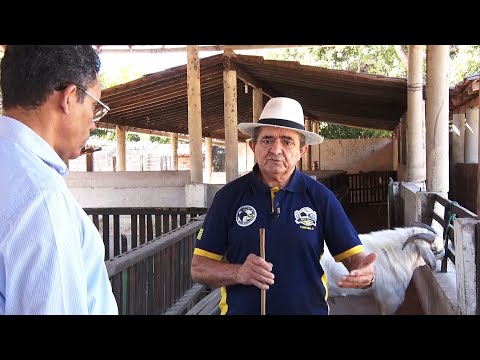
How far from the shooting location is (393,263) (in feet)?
19.0

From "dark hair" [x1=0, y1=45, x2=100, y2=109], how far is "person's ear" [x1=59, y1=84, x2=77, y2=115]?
0.04ft

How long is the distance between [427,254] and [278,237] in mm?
3471

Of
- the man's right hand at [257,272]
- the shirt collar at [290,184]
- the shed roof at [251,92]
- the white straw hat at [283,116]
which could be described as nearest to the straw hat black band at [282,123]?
the white straw hat at [283,116]

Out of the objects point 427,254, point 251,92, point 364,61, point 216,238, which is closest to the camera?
point 216,238

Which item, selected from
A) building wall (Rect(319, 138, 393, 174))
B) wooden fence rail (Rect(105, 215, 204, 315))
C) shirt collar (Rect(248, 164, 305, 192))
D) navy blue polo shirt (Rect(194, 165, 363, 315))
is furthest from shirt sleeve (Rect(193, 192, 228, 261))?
building wall (Rect(319, 138, 393, 174))

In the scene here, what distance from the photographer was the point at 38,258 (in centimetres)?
114

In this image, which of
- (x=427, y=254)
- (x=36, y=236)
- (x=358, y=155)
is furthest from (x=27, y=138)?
(x=358, y=155)

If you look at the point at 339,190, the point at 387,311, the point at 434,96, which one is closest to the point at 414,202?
the point at 434,96

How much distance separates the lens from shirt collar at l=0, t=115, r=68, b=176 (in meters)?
1.29

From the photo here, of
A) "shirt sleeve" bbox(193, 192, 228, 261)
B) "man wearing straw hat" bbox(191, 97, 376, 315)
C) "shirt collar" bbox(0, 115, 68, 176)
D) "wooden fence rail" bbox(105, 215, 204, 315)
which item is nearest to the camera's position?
"shirt collar" bbox(0, 115, 68, 176)

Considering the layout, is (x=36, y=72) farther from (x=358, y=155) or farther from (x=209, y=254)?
(x=358, y=155)

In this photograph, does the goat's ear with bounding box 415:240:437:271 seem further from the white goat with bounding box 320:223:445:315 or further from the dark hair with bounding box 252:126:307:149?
the dark hair with bounding box 252:126:307:149

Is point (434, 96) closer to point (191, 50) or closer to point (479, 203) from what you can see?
point (479, 203)

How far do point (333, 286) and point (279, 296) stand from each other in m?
3.48
